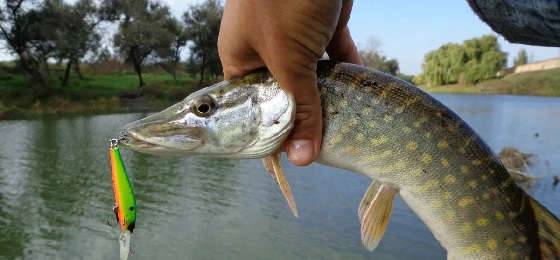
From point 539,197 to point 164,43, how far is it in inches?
1269

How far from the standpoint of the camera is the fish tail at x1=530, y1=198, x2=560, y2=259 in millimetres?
1763

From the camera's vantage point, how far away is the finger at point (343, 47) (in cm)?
219

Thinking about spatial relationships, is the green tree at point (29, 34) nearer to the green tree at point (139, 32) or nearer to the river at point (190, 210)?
the green tree at point (139, 32)

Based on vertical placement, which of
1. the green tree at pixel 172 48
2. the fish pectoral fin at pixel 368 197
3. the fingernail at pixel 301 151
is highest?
the green tree at pixel 172 48

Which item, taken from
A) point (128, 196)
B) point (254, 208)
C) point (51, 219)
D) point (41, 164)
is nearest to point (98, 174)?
point (41, 164)

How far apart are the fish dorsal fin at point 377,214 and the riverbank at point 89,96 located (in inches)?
1077

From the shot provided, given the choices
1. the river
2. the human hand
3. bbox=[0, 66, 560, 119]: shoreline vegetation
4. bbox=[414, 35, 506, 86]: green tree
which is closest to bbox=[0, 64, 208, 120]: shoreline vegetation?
bbox=[0, 66, 560, 119]: shoreline vegetation

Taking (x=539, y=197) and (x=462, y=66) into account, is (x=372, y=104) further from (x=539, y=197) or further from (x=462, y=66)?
(x=462, y=66)

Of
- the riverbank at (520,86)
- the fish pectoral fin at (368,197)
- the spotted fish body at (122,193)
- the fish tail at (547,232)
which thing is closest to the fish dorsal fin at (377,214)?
the fish pectoral fin at (368,197)

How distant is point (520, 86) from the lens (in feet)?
208

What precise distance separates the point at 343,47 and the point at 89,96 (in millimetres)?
31221

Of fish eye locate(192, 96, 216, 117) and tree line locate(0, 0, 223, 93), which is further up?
tree line locate(0, 0, 223, 93)

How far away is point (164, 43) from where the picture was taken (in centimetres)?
3666

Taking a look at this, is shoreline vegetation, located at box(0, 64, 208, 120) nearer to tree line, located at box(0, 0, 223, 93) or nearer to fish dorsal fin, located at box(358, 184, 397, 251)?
tree line, located at box(0, 0, 223, 93)
